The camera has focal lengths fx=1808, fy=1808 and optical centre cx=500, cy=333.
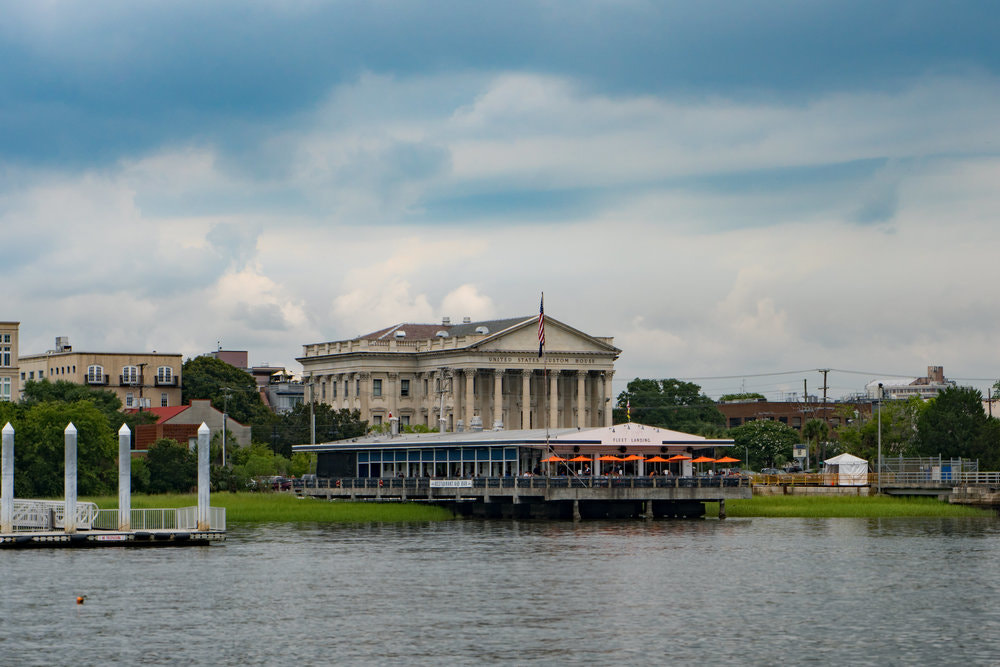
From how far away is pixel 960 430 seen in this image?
15100 cm

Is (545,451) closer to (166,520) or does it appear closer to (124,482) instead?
(166,520)

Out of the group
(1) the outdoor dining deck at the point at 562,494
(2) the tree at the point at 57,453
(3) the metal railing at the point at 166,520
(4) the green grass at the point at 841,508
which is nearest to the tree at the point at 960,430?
(4) the green grass at the point at 841,508

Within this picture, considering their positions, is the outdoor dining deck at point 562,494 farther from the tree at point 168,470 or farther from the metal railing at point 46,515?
the metal railing at point 46,515

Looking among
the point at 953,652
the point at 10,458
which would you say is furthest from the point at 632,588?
the point at 10,458

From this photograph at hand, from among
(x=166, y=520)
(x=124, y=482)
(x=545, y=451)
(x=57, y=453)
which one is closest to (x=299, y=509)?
(x=166, y=520)

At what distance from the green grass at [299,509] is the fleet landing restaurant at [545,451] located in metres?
4.97

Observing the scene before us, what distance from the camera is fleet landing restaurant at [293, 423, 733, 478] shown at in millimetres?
120312

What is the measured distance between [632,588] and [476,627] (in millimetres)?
12631

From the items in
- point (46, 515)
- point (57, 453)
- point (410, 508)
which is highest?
point (57, 453)

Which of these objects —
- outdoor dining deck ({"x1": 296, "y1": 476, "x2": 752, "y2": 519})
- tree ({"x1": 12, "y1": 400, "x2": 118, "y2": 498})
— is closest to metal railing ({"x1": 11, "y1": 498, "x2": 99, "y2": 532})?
outdoor dining deck ({"x1": 296, "y1": 476, "x2": 752, "y2": 519})

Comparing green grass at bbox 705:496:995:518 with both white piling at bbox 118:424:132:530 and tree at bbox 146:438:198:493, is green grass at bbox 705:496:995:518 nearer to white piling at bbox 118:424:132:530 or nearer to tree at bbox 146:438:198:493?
tree at bbox 146:438:198:493

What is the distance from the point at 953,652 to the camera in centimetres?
5278

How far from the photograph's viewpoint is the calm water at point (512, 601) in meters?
53.6

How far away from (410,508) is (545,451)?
9.76 metres
